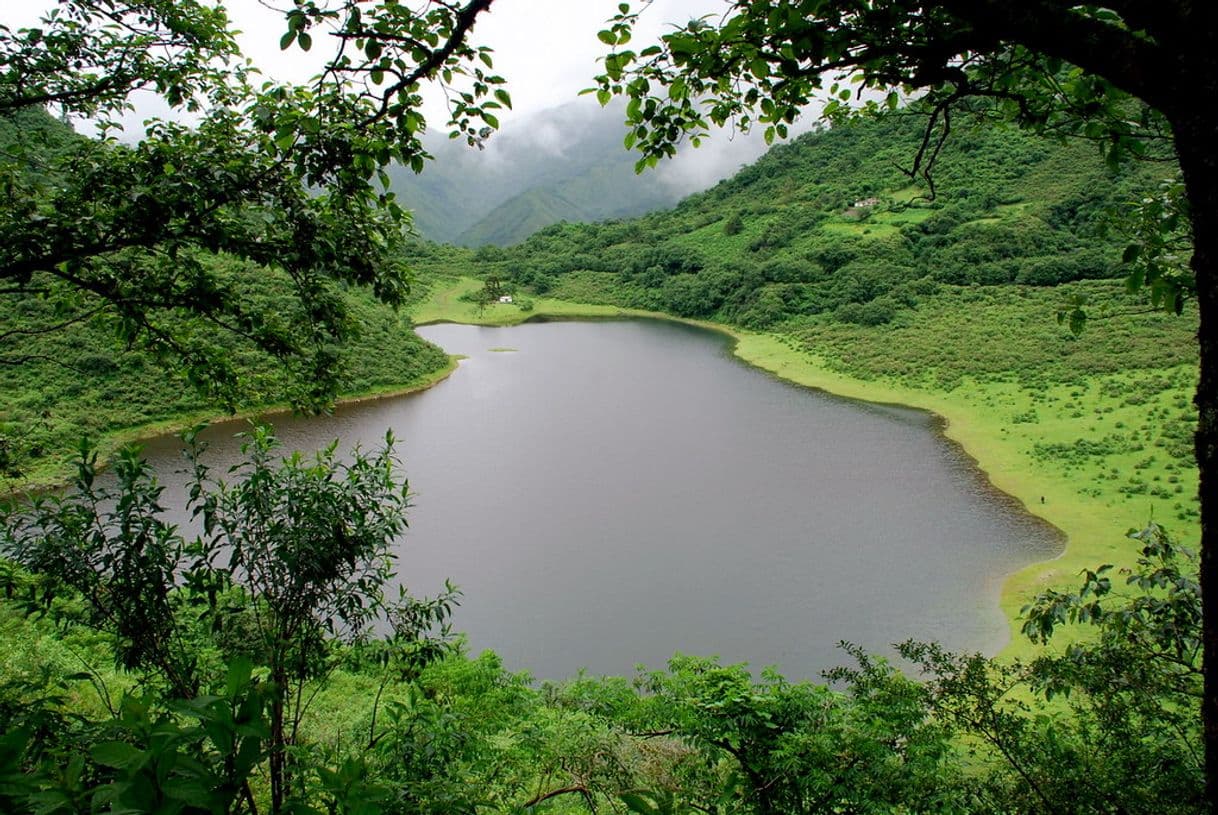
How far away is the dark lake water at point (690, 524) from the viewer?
14414 mm

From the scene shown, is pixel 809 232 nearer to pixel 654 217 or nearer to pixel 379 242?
pixel 654 217

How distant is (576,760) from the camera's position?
22.2 feet

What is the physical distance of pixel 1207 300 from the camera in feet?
4.45

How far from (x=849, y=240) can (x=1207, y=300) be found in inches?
2500

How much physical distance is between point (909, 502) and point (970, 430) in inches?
347

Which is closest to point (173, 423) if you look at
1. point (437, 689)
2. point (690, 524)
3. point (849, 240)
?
point (690, 524)

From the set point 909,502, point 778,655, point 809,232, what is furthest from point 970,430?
point 809,232

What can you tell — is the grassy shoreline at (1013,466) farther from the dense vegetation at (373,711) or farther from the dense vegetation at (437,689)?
the dense vegetation at (373,711)

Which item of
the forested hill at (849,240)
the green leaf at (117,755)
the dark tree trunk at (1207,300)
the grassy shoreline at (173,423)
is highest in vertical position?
the forested hill at (849,240)

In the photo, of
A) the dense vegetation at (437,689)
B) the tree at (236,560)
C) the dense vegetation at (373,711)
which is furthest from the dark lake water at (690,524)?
the tree at (236,560)

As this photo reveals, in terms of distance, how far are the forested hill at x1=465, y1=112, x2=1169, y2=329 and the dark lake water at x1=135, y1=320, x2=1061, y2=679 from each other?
1530 centimetres

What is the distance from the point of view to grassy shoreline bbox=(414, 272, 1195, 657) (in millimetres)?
16203

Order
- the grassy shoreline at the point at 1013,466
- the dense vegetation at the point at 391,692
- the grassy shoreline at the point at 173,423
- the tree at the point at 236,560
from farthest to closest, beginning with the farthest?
the grassy shoreline at the point at 173,423 < the grassy shoreline at the point at 1013,466 < the tree at the point at 236,560 < the dense vegetation at the point at 391,692

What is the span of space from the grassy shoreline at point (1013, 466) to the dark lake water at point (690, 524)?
56cm
